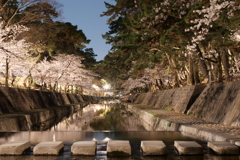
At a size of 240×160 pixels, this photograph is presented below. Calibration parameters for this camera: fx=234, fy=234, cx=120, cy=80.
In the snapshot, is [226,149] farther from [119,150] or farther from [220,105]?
[220,105]

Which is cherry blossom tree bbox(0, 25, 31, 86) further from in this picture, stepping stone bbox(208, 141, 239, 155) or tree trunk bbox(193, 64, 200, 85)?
stepping stone bbox(208, 141, 239, 155)

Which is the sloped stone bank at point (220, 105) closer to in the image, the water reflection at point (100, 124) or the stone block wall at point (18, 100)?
the water reflection at point (100, 124)

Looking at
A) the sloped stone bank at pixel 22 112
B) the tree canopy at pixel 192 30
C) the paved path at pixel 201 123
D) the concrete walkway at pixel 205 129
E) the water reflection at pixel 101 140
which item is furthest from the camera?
the sloped stone bank at pixel 22 112

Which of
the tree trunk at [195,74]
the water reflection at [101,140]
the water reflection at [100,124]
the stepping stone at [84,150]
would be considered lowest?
the water reflection at [100,124]

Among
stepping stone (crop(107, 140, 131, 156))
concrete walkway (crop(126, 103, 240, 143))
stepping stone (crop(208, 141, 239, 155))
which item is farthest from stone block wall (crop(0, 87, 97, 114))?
stepping stone (crop(208, 141, 239, 155))

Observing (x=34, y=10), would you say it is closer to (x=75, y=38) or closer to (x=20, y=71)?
(x=75, y=38)

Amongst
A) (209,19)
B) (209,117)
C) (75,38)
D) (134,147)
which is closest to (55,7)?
(75,38)

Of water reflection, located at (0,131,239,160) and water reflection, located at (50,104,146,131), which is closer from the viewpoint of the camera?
water reflection, located at (0,131,239,160)

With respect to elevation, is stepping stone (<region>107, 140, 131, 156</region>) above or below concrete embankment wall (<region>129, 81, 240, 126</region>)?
below

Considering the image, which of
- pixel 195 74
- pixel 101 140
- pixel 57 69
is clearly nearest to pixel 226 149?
pixel 101 140

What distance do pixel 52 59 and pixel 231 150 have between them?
112ft

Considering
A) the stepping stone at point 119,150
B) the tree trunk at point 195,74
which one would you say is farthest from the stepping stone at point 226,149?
the tree trunk at point 195,74

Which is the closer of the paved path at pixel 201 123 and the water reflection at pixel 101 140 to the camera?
the water reflection at pixel 101 140

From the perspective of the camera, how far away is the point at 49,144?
19.3ft
